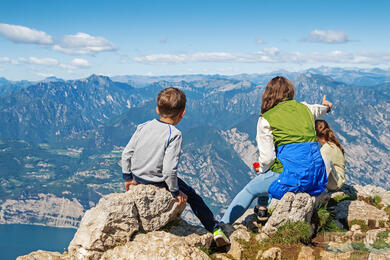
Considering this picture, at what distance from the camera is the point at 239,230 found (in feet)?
32.2

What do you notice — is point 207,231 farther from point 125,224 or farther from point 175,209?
point 125,224

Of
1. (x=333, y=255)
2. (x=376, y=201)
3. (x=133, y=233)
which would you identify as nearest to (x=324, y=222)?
(x=333, y=255)

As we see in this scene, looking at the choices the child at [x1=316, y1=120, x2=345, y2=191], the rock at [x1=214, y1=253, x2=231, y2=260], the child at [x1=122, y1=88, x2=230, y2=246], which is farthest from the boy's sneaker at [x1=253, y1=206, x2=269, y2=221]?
the child at [x1=316, y1=120, x2=345, y2=191]

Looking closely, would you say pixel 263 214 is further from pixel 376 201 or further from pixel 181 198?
pixel 376 201

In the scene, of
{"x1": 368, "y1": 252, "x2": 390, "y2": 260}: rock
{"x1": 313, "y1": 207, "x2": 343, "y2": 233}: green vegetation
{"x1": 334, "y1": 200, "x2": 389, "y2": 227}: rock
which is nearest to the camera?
{"x1": 368, "y1": 252, "x2": 390, "y2": 260}: rock

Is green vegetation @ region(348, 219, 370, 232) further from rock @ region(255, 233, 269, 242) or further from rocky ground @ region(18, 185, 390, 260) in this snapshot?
rock @ region(255, 233, 269, 242)

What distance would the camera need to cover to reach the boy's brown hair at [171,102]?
819 centimetres

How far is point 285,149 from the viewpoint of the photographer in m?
9.09

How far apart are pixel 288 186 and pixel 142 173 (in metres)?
4.22

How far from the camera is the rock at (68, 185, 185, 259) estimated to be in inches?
309

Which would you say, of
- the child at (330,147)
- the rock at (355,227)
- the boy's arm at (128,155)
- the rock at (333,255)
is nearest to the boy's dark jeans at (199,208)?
the boy's arm at (128,155)

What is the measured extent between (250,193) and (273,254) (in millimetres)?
2070

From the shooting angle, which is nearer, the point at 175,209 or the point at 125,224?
the point at 125,224

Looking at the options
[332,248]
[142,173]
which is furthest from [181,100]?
[332,248]
